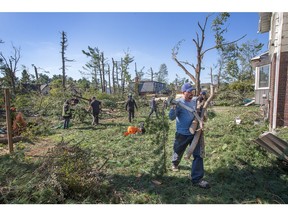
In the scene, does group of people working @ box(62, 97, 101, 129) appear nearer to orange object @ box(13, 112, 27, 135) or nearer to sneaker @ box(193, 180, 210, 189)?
orange object @ box(13, 112, 27, 135)

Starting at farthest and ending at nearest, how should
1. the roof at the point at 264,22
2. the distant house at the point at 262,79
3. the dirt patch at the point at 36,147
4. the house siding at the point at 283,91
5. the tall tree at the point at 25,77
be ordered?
the tall tree at the point at 25,77
the roof at the point at 264,22
the distant house at the point at 262,79
the house siding at the point at 283,91
the dirt patch at the point at 36,147

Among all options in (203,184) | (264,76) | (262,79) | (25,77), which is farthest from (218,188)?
(25,77)

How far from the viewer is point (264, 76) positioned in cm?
1176

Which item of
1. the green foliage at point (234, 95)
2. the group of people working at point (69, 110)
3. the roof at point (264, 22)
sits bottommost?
the group of people working at point (69, 110)

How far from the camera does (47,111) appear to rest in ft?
53.4

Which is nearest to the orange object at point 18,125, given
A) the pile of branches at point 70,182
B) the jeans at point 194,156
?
the pile of branches at point 70,182

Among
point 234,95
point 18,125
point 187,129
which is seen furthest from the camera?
point 234,95

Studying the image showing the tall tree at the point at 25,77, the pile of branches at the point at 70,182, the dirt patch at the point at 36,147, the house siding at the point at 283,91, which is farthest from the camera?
the tall tree at the point at 25,77

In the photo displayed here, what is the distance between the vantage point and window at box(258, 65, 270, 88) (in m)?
11.4

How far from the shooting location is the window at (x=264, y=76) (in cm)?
1135

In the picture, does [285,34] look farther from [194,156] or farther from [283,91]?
[194,156]

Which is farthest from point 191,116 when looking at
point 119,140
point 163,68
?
point 163,68

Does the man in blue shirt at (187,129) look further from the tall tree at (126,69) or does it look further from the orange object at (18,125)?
the tall tree at (126,69)

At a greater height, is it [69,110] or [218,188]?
[69,110]
